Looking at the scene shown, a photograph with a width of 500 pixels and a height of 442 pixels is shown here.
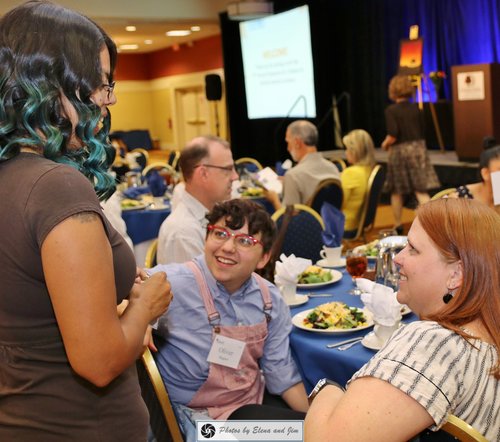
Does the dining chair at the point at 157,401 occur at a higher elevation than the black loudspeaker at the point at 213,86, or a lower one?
lower

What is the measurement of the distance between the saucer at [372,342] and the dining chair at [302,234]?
61.3 inches

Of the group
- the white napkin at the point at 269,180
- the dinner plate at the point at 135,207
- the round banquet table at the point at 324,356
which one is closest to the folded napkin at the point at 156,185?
the dinner plate at the point at 135,207

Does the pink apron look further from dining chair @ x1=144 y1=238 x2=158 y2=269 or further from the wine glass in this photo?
dining chair @ x1=144 y1=238 x2=158 y2=269

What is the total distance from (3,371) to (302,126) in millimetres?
4492

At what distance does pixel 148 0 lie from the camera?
11430 millimetres

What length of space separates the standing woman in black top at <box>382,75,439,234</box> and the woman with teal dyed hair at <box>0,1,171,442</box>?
6.35m

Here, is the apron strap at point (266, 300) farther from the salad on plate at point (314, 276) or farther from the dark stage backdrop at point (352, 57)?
the dark stage backdrop at point (352, 57)

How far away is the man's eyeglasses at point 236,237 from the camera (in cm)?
237

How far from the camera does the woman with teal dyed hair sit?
1194 millimetres

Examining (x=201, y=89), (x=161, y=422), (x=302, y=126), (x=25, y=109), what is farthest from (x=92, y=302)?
(x=201, y=89)

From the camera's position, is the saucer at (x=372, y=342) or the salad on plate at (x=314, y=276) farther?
the salad on plate at (x=314, y=276)

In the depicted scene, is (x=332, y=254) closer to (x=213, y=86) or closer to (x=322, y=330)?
(x=322, y=330)

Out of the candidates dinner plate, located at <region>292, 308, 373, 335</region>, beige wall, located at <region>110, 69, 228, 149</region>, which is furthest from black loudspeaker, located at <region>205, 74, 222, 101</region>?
dinner plate, located at <region>292, 308, 373, 335</region>

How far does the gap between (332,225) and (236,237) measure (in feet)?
3.28
